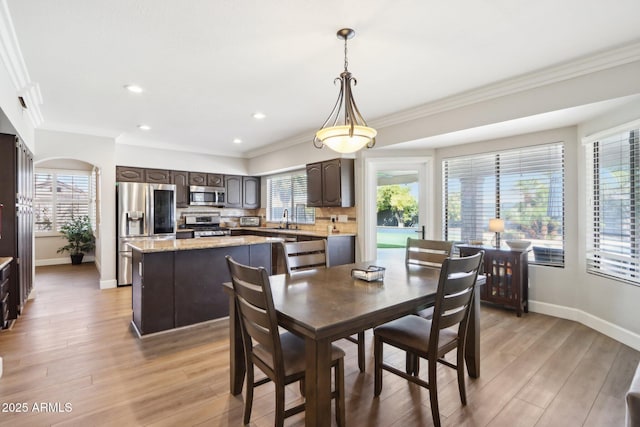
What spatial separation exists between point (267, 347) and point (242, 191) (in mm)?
5901

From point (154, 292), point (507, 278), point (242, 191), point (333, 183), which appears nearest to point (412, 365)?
point (507, 278)

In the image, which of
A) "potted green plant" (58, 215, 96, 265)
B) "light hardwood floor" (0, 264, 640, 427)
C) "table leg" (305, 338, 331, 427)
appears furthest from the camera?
"potted green plant" (58, 215, 96, 265)

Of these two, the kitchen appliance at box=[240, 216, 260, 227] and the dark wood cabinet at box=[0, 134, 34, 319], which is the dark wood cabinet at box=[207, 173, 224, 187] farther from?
the dark wood cabinet at box=[0, 134, 34, 319]

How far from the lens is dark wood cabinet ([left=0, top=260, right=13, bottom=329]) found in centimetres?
318

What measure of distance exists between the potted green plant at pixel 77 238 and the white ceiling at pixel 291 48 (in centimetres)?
402

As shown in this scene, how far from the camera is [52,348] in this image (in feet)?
9.50

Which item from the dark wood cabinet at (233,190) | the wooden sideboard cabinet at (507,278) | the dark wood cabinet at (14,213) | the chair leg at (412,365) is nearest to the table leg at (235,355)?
the chair leg at (412,365)

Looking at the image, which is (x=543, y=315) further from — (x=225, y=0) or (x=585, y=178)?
(x=225, y=0)

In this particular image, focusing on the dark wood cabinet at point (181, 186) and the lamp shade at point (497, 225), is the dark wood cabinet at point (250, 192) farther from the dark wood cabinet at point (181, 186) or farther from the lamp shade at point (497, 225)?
the lamp shade at point (497, 225)

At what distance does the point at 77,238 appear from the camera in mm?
7277

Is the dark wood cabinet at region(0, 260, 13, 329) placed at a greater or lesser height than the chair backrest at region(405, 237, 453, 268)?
lesser

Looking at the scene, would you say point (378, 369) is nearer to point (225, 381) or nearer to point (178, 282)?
point (225, 381)

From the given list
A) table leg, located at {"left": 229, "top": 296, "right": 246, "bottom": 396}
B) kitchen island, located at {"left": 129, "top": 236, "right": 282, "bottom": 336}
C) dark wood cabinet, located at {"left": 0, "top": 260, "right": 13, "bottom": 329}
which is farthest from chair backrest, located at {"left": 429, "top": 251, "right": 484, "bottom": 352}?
dark wood cabinet, located at {"left": 0, "top": 260, "right": 13, "bottom": 329}

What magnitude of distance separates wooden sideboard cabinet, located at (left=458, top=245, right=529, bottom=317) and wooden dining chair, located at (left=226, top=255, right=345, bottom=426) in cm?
260
